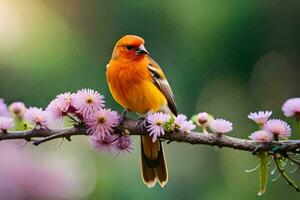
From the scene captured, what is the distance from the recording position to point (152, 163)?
2.00m

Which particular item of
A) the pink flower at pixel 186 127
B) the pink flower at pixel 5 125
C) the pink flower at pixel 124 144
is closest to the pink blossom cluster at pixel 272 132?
the pink flower at pixel 186 127

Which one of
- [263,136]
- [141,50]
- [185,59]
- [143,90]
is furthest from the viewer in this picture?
[185,59]

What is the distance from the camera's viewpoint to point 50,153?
11.0 feet

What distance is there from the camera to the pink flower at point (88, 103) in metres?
1.50

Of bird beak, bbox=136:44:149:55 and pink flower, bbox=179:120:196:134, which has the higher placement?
bird beak, bbox=136:44:149:55

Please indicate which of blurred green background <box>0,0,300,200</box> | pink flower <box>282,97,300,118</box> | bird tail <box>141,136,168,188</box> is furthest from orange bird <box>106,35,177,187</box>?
blurred green background <box>0,0,300,200</box>

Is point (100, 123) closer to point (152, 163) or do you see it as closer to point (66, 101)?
point (66, 101)

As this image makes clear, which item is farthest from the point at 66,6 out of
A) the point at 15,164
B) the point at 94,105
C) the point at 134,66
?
the point at 94,105

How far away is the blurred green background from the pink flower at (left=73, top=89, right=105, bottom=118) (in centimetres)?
262

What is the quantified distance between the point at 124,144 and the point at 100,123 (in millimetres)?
78

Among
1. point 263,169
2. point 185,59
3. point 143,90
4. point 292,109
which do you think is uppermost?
point 185,59

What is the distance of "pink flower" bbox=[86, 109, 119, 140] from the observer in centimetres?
149

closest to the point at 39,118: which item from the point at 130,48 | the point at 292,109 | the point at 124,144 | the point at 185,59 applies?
the point at 124,144

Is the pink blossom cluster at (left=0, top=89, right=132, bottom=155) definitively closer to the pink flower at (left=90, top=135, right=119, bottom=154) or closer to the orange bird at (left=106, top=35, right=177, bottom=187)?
the pink flower at (left=90, top=135, right=119, bottom=154)
